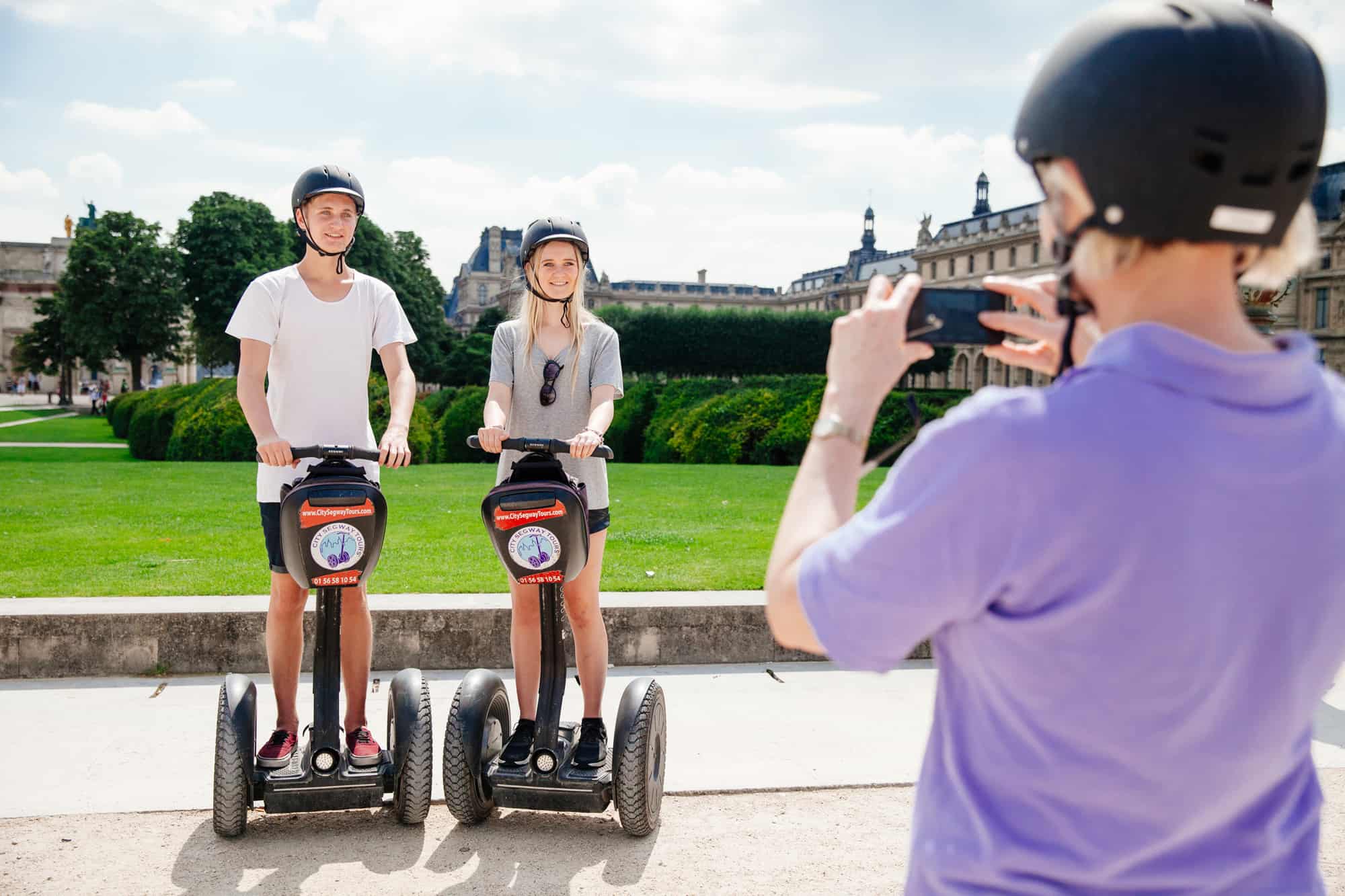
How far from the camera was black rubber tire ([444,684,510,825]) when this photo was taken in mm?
3764

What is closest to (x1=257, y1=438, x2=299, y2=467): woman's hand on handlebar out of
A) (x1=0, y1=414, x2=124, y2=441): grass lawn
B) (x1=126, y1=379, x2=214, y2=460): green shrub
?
(x1=126, y1=379, x2=214, y2=460): green shrub

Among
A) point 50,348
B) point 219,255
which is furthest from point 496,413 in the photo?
point 50,348

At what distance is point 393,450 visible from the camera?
12.1ft

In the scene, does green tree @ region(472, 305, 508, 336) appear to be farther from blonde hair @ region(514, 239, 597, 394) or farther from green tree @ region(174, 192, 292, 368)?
blonde hair @ region(514, 239, 597, 394)

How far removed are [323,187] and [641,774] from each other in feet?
7.69

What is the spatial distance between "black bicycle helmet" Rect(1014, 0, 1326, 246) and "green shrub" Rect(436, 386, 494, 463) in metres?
21.4

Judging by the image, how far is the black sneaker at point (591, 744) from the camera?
383 centimetres

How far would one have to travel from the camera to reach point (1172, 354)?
3.35 ft

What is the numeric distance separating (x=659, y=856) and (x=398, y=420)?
1.76 m

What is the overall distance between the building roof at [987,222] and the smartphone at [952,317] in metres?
90.8

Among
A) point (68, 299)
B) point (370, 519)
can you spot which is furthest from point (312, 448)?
point (68, 299)

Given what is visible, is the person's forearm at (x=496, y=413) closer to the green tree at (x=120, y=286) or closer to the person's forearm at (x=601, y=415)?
the person's forearm at (x=601, y=415)

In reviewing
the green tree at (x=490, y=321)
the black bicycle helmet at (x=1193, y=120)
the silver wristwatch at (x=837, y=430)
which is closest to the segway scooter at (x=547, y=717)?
the silver wristwatch at (x=837, y=430)

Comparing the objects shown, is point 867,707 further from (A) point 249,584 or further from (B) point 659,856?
(A) point 249,584
